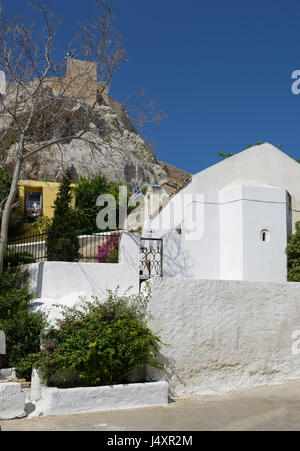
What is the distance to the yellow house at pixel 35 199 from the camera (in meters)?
24.1

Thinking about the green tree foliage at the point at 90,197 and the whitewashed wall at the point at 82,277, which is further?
the green tree foliage at the point at 90,197

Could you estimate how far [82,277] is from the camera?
10594 millimetres

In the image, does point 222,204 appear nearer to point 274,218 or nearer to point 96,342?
point 274,218

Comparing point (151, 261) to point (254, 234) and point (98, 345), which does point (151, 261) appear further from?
point (98, 345)

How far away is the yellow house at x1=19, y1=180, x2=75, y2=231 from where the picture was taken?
2406cm

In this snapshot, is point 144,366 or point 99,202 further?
point 99,202

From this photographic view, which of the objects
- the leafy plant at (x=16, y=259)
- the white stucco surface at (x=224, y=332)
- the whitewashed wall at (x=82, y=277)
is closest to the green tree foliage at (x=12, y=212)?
the leafy plant at (x=16, y=259)

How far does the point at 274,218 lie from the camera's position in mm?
15148

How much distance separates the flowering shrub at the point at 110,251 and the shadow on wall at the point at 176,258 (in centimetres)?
172

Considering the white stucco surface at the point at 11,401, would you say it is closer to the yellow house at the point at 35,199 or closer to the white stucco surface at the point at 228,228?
the white stucco surface at the point at 228,228

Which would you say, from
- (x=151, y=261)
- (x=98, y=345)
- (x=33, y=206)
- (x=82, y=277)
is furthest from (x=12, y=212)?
(x=98, y=345)

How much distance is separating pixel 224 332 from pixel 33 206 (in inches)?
701
